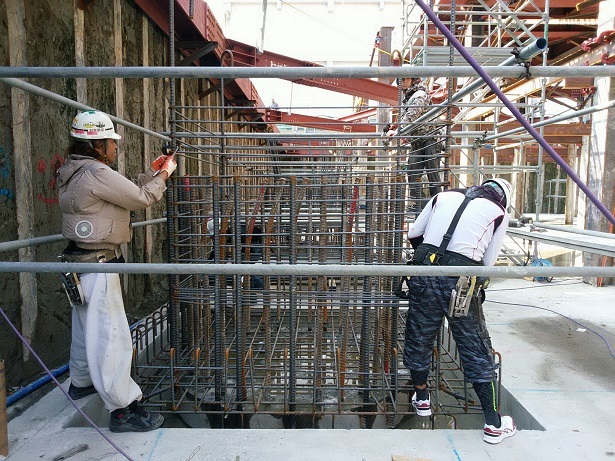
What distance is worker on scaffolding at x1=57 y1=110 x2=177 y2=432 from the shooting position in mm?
2990

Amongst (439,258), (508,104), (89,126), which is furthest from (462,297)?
(89,126)

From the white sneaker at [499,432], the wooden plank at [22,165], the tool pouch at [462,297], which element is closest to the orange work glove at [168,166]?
the wooden plank at [22,165]

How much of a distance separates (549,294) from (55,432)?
24.3 ft

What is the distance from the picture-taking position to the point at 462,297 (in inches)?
126

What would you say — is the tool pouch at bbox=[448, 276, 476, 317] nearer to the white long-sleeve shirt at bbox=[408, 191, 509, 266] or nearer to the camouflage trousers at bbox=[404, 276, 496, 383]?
the camouflage trousers at bbox=[404, 276, 496, 383]

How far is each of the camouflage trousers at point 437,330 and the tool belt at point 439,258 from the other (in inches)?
4.9

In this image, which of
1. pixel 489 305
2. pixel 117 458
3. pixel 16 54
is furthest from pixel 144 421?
pixel 489 305

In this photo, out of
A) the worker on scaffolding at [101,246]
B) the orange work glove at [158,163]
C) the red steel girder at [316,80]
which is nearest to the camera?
the worker on scaffolding at [101,246]

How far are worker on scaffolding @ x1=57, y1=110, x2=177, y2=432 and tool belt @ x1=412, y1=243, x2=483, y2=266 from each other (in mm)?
2015

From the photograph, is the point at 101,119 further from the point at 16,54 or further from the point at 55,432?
the point at 55,432

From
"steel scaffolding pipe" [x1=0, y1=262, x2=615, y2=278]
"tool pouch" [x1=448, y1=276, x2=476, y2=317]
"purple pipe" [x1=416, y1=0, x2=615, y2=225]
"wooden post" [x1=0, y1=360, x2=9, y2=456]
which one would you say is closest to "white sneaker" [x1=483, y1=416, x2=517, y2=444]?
"tool pouch" [x1=448, y1=276, x2=476, y2=317]

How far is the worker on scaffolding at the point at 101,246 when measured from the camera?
9.81 ft

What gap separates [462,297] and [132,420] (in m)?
2.45

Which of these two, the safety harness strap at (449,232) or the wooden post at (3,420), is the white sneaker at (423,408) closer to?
the safety harness strap at (449,232)
